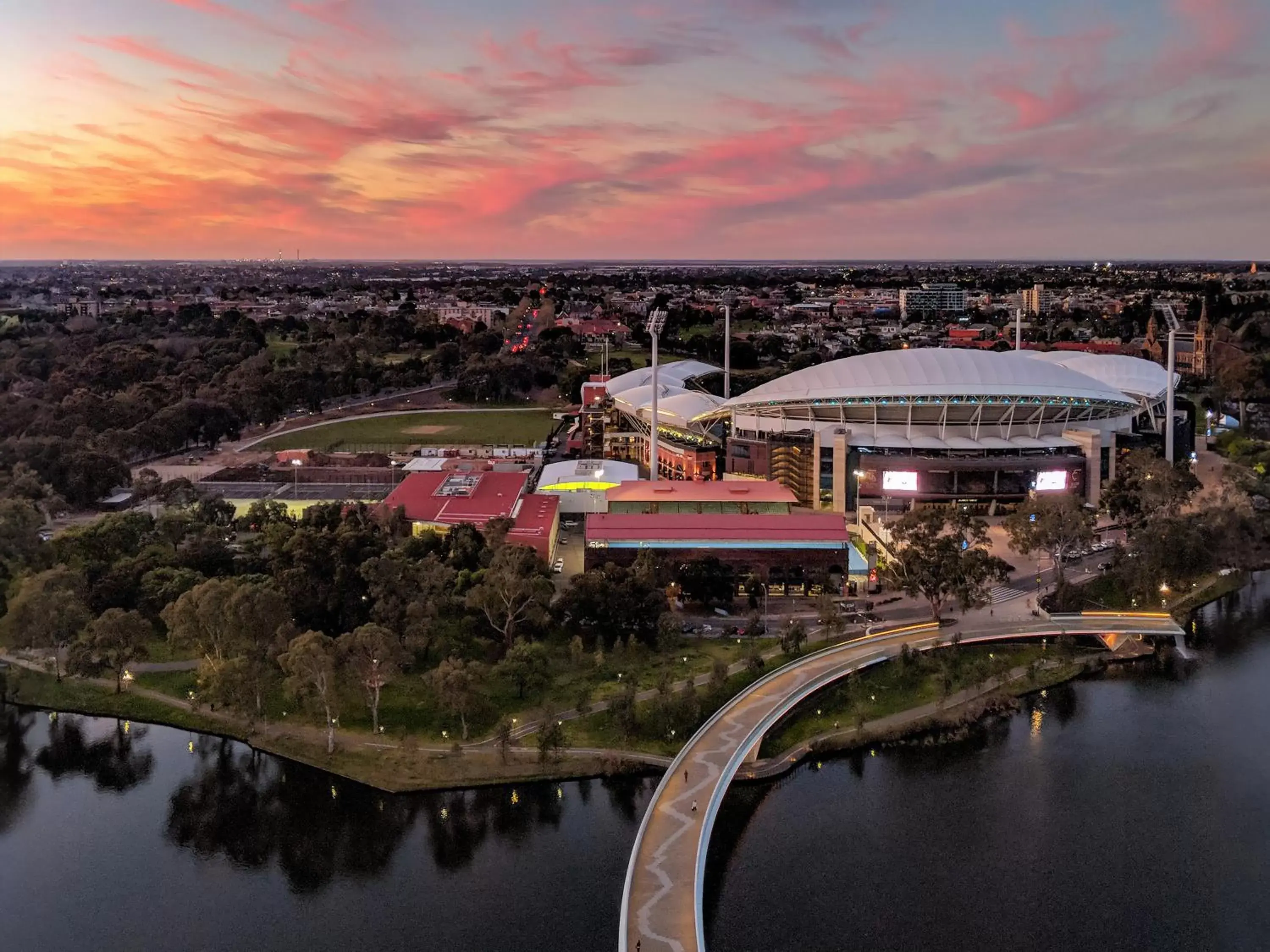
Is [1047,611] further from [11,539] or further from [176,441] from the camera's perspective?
[176,441]

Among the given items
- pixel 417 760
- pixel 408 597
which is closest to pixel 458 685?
pixel 417 760

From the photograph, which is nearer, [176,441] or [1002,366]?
[1002,366]

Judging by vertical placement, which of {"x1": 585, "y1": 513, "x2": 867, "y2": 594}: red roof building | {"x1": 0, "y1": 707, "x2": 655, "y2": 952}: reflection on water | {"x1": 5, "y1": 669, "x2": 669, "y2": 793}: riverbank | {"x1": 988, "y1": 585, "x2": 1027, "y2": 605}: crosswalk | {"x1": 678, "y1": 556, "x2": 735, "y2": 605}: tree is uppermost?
{"x1": 585, "y1": 513, "x2": 867, "y2": 594}: red roof building

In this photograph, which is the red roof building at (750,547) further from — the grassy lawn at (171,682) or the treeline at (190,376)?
the treeline at (190,376)

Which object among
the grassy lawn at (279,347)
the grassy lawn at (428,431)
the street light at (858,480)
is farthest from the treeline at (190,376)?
the street light at (858,480)

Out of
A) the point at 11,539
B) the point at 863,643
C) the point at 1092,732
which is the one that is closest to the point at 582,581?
the point at 863,643

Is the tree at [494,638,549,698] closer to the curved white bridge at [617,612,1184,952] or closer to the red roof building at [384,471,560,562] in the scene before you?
the curved white bridge at [617,612,1184,952]

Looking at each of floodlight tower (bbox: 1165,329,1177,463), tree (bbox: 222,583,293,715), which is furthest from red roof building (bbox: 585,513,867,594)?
floodlight tower (bbox: 1165,329,1177,463)
